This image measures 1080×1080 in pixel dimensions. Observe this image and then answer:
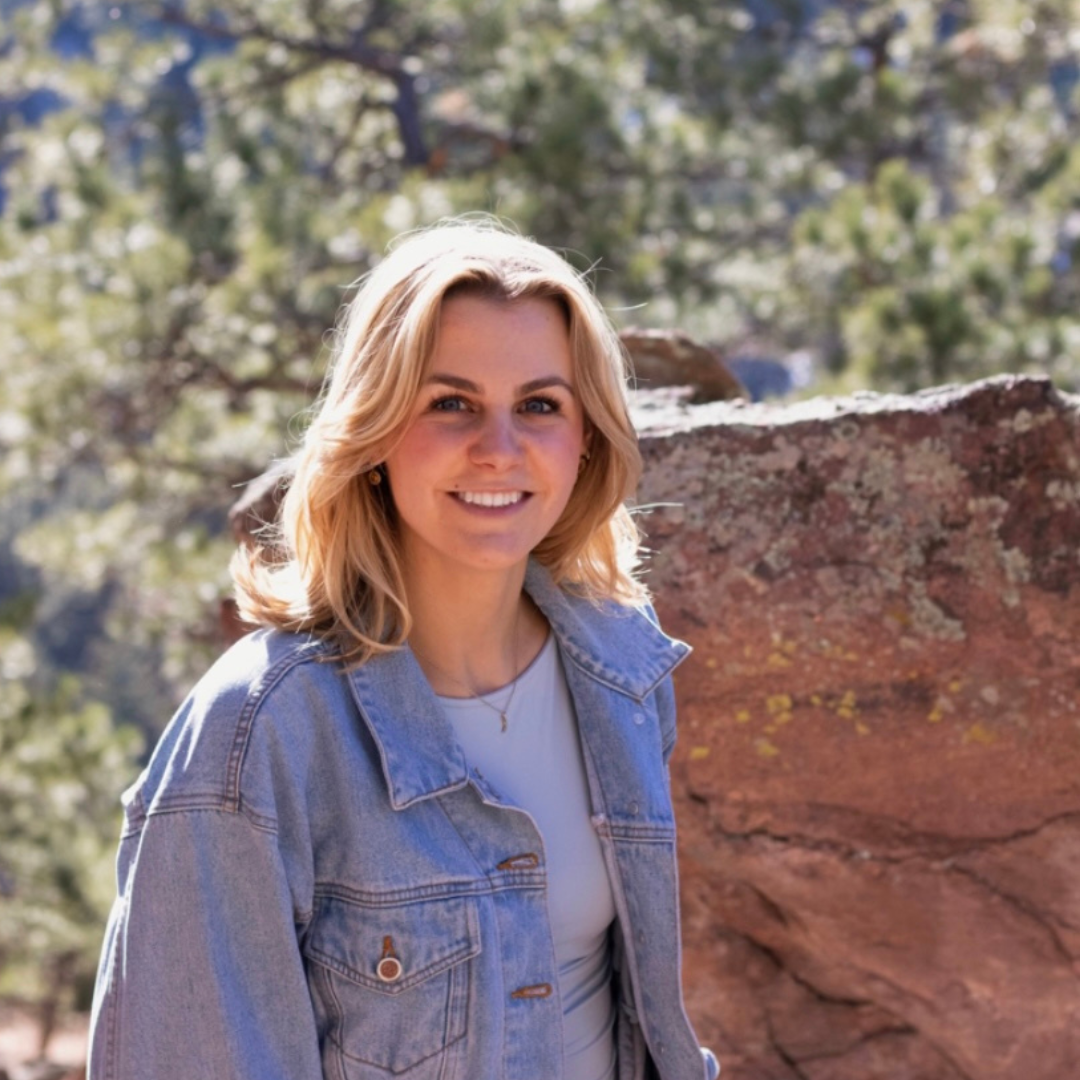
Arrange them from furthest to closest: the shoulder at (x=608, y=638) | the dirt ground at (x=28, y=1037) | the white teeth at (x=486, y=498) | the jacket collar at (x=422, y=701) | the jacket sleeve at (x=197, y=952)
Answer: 1. the dirt ground at (x=28, y=1037)
2. the shoulder at (x=608, y=638)
3. the white teeth at (x=486, y=498)
4. the jacket collar at (x=422, y=701)
5. the jacket sleeve at (x=197, y=952)

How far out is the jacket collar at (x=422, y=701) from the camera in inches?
53.5

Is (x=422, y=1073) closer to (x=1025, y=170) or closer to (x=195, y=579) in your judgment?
(x=195, y=579)

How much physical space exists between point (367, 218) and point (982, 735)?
13.4 ft

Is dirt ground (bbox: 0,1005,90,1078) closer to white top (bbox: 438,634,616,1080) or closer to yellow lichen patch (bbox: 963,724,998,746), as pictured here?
yellow lichen patch (bbox: 963,724,998,746)

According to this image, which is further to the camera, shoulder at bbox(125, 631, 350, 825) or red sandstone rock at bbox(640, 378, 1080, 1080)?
red sandstone rock at bbox(640, 378, 1080, 1080)

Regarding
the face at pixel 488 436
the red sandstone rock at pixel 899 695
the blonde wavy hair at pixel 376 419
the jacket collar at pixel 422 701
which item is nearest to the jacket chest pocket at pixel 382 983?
the jacket collar at pixel 422 701

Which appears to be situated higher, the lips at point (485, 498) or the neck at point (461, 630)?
the lips at point (485, 498)

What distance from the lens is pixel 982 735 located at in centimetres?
231

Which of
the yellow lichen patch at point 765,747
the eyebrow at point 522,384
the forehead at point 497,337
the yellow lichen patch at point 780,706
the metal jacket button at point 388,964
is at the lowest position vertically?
the yellow lichen patch at point 765,747

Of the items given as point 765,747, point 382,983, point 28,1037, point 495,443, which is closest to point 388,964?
point 382,983

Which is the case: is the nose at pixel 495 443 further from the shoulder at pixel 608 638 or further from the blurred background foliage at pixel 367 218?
the blurred background foliage at pixel 367 218


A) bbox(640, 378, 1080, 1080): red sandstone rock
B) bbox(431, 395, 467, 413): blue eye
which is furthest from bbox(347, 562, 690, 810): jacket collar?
bbox(640, 378, 1080, 1080): red sandstone rock

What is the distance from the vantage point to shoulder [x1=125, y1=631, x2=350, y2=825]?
1.25 m

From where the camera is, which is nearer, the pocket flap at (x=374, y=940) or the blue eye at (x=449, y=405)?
the pocket flap at (x=374, y=940)
